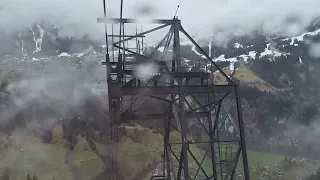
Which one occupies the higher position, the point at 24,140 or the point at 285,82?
the point at 285,82

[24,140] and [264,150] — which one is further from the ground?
[24,140]

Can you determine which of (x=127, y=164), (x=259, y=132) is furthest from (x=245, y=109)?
(x=127, y=164)

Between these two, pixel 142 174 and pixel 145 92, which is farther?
pixel 142 174

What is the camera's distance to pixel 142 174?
89.6 metres

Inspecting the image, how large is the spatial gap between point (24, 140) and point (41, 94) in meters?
17.8

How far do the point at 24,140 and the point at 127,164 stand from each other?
104 ft

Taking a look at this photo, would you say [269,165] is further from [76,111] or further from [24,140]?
[24,140]

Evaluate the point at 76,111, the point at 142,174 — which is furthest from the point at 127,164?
the point at 76,111

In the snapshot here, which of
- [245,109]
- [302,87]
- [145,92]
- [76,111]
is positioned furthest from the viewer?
[302,87]

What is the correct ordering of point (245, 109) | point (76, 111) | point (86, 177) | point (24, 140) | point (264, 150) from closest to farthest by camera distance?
1. point (86, 177)
2. point (24, 140)
3. point (76, 111)
4. point (264, 150)
5. point (245, 109)

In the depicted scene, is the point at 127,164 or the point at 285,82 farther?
the point at 285,82

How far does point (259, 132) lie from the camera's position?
13812 centimetres

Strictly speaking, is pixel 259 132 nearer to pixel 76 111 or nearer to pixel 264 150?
pixel 264 150

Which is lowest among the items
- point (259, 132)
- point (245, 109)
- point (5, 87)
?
point (259, 132)
